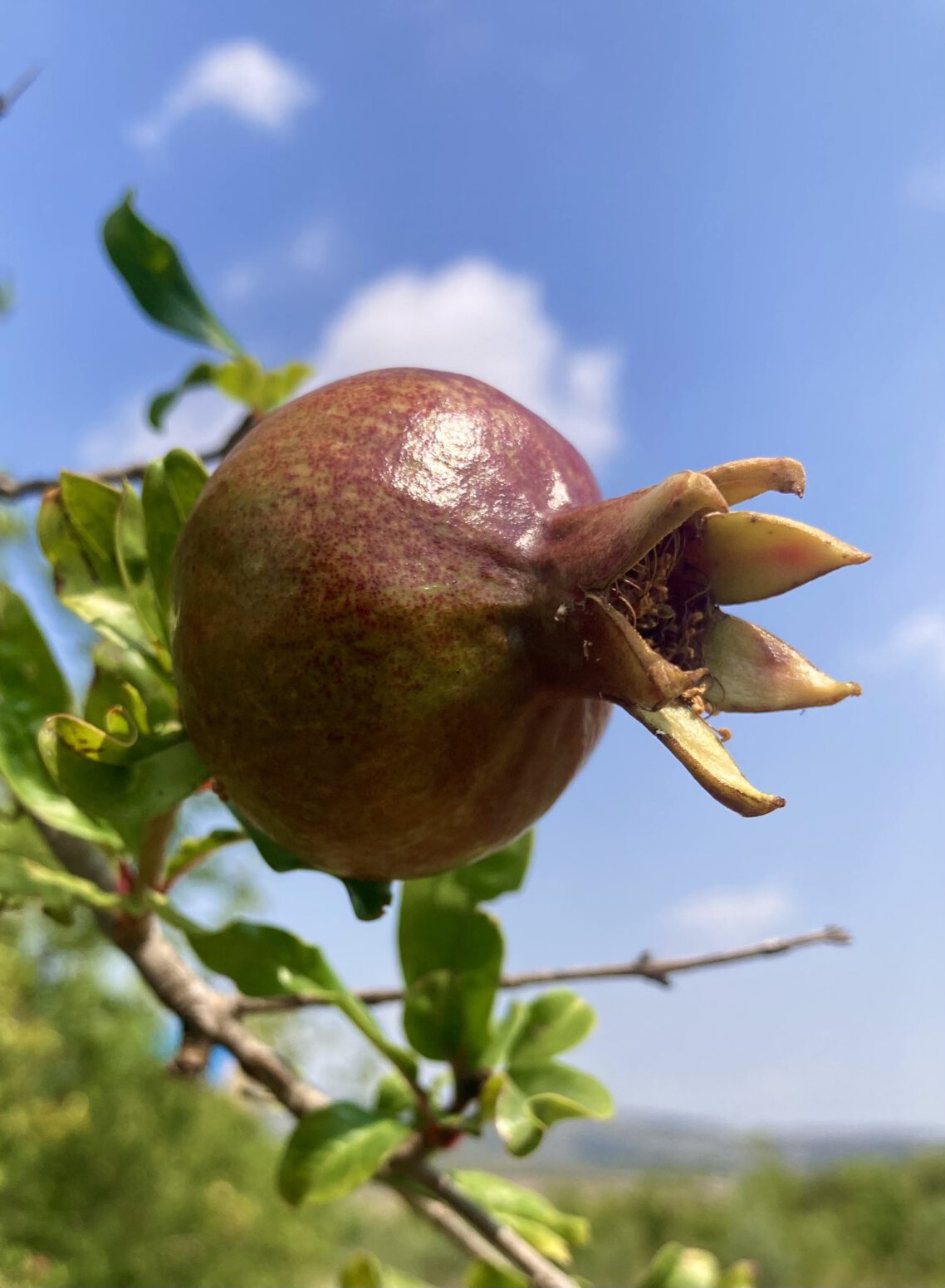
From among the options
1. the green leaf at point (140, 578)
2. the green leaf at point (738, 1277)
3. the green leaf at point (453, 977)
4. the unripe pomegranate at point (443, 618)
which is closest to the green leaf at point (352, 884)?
the unripe pomegranate at point (443, 618)

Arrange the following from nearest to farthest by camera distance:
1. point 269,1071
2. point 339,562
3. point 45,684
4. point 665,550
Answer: point 339,562
point 665,550
point 45,684
point 269,1071

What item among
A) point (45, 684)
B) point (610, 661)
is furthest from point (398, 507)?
point (45, 684)

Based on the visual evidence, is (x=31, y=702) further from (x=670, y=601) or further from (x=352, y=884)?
(x=670, y=601)

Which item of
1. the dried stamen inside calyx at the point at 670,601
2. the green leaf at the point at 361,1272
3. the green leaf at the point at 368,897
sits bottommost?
the green leaf at the point at 361,1272

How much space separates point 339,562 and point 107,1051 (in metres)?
13.6

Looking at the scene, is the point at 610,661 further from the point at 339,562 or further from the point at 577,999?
the point at 577,999

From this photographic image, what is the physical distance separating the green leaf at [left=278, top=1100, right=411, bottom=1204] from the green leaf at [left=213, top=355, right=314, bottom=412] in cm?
118

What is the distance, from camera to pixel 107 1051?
12.6 meters

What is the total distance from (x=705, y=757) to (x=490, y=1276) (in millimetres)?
1359

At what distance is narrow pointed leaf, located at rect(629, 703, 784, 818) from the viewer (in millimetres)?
727

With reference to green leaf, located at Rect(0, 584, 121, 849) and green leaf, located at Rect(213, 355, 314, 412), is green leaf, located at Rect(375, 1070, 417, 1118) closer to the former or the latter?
green leaf, located at Rect(0, 584, 121, 849)

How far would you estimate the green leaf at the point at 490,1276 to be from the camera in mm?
1655

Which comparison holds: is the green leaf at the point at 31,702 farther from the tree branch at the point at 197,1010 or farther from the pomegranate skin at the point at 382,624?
the pomegranate skin at the point at 382,624

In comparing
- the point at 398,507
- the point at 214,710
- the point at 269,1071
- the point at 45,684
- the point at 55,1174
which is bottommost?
the point at 55,1174
